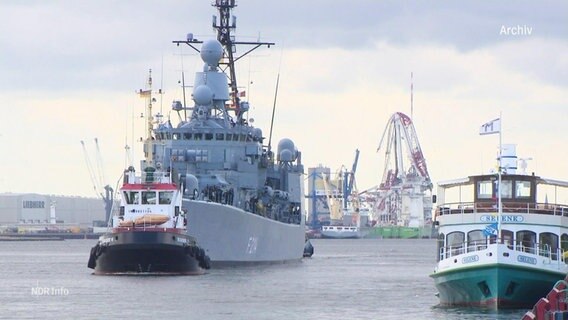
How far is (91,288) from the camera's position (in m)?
73.9

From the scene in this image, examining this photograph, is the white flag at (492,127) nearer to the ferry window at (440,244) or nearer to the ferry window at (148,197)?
the ferry window at (440,244)

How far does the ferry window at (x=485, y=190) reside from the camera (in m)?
58.2

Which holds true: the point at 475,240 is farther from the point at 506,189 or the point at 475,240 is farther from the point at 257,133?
the point at 257,133

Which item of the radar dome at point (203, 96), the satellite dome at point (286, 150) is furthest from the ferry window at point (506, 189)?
the satellite dome at point (286, 150)

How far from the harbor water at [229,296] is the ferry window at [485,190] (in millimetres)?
4769

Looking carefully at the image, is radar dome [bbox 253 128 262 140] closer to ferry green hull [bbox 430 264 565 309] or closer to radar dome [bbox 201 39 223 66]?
radar dome [bbox 201 39 223 66]

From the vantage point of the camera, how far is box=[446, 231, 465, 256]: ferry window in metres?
56.9

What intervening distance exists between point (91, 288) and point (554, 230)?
27100 mm

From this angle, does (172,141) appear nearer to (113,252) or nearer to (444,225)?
(113,252)

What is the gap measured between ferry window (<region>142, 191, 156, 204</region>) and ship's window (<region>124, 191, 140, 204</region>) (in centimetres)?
35

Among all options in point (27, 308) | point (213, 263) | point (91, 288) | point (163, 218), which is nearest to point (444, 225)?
point (27, 308)

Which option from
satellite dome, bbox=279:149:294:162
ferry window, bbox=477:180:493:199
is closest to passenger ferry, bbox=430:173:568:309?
ferry window, bbox=477:180:493:199

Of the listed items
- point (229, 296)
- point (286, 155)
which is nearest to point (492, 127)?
point (229, 296)

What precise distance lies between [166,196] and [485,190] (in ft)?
99.1
